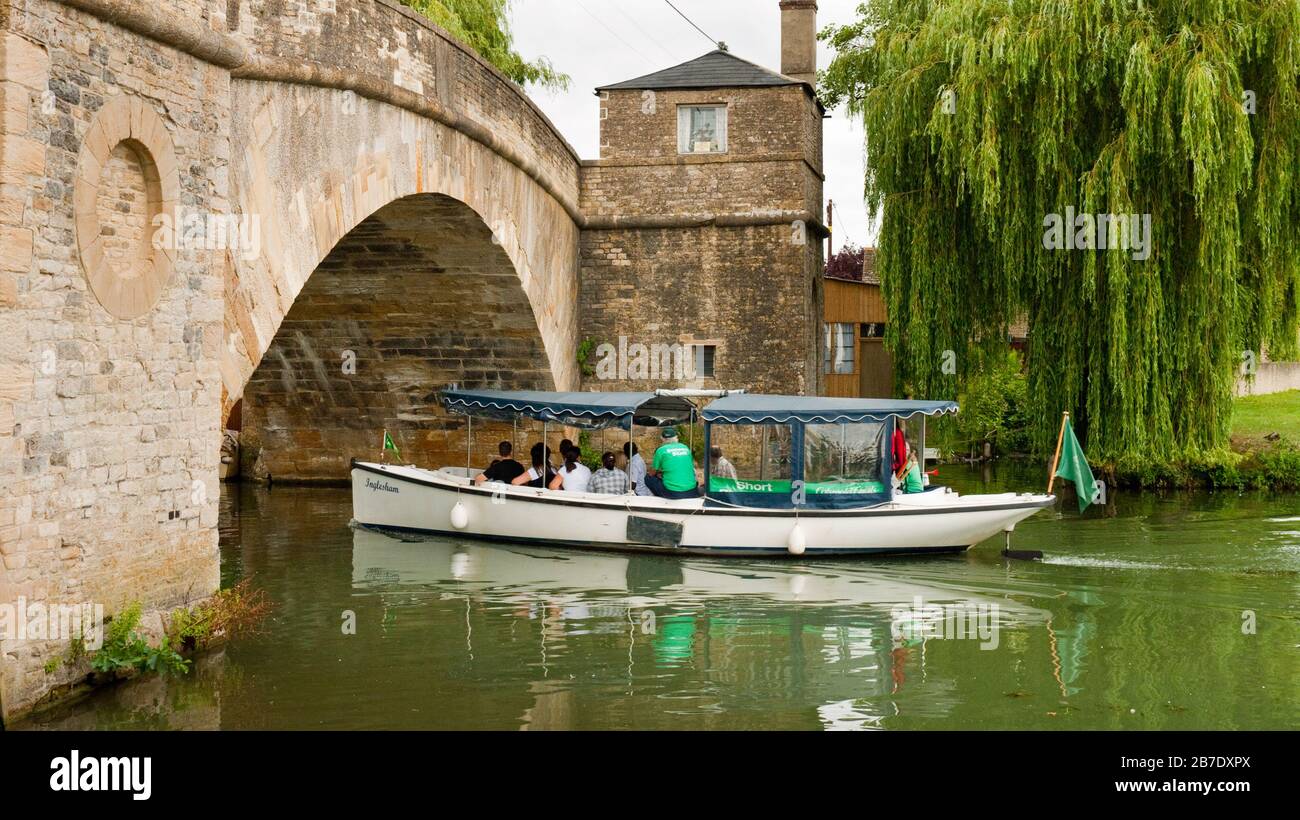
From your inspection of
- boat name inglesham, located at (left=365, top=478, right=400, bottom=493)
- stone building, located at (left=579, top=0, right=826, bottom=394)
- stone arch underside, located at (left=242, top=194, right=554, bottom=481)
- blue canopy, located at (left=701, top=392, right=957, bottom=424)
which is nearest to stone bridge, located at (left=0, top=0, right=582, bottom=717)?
stone arch underside, located at (left=242, top=194, right=554, bottom=481)

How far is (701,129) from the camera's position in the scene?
66.8ft

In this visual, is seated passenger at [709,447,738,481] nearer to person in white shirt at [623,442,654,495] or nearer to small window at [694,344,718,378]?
person in white shirt at [623,442,654,495]

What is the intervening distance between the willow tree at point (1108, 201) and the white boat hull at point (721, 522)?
134 inches

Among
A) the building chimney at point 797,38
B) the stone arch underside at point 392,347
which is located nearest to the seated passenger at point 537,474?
the stone arch underside at point 392,347

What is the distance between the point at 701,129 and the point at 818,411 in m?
7.80

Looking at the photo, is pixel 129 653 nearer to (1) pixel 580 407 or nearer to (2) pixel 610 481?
(2) pixel 610 481

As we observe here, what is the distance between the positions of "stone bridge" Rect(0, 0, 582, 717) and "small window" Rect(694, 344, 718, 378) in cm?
636

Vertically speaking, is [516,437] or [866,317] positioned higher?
[866,317]

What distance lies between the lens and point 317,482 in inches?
824

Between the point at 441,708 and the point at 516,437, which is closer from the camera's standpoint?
the point at 441,708

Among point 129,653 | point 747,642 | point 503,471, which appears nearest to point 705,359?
point 503,471

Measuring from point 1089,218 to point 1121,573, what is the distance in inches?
189
